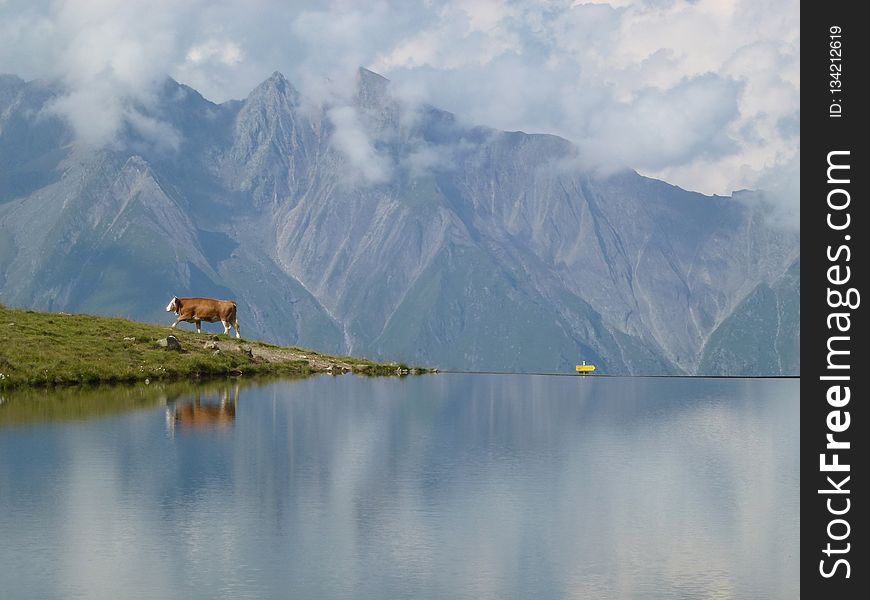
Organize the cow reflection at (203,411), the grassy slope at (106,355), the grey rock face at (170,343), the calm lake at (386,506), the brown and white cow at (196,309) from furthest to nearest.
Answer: the brown and white cow at (196,309) < the grey rock face at (170,343) < the grassy slope at (106,355) < the cow reflection at (203,411) < the calm lake at (386,506)

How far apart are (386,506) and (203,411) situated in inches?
975

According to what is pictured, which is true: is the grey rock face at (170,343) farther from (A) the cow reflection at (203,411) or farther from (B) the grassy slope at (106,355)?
(A) the cow reflection at (203,411)

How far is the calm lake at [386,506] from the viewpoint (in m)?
22.8

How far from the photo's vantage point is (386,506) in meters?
29.8

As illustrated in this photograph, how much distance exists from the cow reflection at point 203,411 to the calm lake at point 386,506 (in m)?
0.37

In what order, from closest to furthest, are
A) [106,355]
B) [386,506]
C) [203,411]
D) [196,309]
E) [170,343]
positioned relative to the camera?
1. [386,506]
2. [203,411]
3. [106,355]
4. [170,343]
5. [196,309]

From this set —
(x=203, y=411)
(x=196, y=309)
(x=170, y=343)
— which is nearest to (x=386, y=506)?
(x=203, y=411)

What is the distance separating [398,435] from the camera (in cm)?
4556

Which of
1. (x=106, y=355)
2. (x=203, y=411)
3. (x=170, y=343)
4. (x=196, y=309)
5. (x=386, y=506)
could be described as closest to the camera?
(x=386, y=506)

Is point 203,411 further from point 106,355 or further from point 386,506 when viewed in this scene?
point 106,355

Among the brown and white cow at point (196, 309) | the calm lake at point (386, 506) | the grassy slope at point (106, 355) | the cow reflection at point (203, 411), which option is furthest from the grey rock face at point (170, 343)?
the calm lake at point (386, 506)

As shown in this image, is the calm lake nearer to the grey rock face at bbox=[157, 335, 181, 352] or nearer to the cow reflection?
the cow reflection
